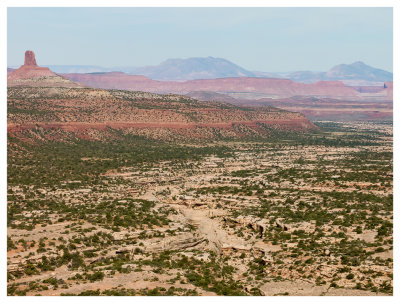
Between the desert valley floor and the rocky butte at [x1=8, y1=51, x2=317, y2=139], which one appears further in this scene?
the rocky butte at [x1=8, y1=51, x2=317, y2=139]

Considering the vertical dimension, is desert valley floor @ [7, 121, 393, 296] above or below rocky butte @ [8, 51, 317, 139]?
below

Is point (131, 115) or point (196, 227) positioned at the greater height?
point (131, 115)

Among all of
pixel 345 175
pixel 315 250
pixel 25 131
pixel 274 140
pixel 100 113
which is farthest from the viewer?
pixel 274 140

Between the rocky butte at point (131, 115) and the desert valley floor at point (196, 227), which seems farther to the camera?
the rocky butte at point (131, 115)

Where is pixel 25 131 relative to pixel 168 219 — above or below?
above

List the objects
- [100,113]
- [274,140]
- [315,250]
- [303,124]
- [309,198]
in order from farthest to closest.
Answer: [303,124] < [274,140] < [100,113] < [309,198] < [315,250]

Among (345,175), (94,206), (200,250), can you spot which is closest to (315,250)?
(200,250)

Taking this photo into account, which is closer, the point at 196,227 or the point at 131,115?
the point at 196,227

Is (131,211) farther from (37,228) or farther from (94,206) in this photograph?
(37,228)

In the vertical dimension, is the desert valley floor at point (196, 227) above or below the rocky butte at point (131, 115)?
below

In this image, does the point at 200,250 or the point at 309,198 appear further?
the point at 309,198
